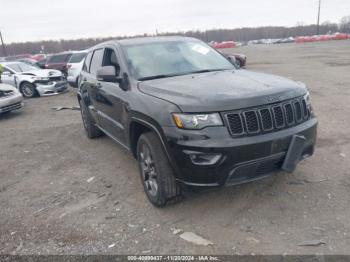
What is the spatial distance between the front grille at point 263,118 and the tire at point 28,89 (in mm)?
12214

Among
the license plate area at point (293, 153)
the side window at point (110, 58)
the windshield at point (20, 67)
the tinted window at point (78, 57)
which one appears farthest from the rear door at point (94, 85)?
the windshield at point (20, 67)

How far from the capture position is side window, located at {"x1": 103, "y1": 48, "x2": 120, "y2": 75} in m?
4.28

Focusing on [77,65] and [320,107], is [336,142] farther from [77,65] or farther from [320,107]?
[77,65]

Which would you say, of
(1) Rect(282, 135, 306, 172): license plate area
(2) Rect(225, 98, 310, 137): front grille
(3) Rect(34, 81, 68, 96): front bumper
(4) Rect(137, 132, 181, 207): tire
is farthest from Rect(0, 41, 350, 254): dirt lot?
(3) Rect(34, 81, 68, 96): front bumper

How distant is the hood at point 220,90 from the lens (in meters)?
2.84

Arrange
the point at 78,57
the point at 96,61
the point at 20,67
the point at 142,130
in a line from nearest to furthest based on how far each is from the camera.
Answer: the point at 142,130
the point at 96,61
the point at 20,67
the point at 78,57

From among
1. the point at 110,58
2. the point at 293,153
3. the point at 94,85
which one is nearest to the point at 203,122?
the point at 293,153

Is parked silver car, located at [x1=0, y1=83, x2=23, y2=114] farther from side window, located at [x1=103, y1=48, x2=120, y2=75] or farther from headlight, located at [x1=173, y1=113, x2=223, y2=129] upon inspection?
headlight, located at [x1=173, y1=113, x2=223, y2=129]

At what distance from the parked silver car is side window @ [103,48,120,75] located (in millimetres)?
5740

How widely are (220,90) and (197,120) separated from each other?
440 millimetres

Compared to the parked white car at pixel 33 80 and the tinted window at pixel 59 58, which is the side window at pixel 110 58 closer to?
the parked white car at pixel 33 80

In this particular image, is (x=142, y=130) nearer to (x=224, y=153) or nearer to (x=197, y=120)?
(x=197, y=120)

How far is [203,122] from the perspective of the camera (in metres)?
2.83

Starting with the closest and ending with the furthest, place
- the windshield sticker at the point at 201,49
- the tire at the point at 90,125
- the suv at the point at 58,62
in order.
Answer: the windshield sticker at the point at 201,49, the tire at the point at 90,125, the suv at the point at 58,62
